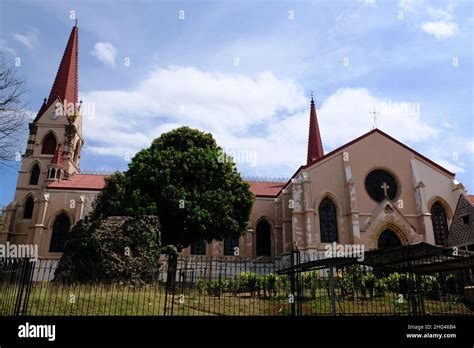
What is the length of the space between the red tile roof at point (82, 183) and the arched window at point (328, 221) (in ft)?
68.7

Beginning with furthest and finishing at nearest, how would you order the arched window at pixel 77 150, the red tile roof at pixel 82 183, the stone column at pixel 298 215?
the arched window at pixel 77 150, the red tile roof at pixel 82 183, the stone column at pixel 298 215

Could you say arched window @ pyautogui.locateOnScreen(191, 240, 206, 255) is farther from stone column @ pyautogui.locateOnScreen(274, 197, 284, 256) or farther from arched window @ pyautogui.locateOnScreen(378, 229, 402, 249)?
arched window @ pyautogui.locateOnScreen(378, 229, 402, 249)

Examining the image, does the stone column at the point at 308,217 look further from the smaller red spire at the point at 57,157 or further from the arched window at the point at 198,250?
the smaller red spire at the point at 57,157

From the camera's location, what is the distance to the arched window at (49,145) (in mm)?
39147

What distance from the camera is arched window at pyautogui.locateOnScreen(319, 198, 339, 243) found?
89.0ft

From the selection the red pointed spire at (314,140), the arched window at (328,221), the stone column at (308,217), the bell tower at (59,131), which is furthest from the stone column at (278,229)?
the bell tower at (59,131)

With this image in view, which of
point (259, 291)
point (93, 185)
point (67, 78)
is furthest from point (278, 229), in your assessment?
point (67, 78)

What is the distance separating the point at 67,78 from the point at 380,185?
118 feet

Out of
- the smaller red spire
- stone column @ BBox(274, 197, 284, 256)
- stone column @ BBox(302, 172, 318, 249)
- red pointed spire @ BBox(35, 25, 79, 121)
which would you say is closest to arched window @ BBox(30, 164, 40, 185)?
the smaller red spire

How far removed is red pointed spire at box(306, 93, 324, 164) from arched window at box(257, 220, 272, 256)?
10338mm

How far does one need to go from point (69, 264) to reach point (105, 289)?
9.14 ft

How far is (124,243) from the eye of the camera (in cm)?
1533
